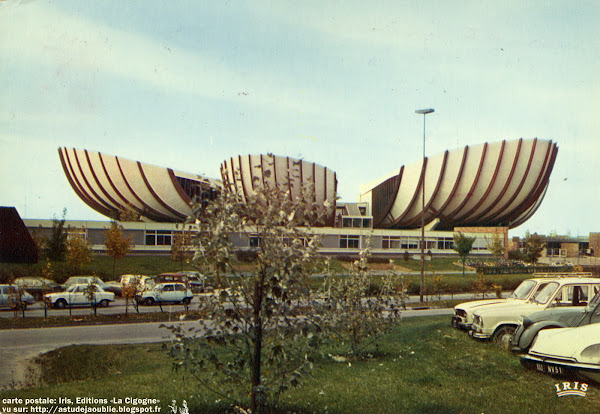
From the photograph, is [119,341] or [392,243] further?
[392,243]

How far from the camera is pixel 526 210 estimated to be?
5675 cm

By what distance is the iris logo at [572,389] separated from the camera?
6.14 metres

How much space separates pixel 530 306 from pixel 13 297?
16.9m

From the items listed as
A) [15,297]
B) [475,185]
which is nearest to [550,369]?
[15,297]

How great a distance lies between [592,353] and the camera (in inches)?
242

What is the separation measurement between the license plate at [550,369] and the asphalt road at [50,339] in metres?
6.33

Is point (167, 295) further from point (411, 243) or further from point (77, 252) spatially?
point (411, 243)

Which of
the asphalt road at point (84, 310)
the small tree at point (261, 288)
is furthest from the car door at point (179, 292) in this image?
the small tree at point (261, 288)

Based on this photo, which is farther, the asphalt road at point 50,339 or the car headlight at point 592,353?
the asphalt road at point 50,339

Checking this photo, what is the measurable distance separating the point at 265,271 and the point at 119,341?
9117mm

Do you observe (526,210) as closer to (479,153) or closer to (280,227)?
(479,153)

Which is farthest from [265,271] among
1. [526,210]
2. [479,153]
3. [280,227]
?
[526,210]

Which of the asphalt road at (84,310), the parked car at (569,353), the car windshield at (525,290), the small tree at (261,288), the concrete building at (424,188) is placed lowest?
the asphalt road at (84,310)

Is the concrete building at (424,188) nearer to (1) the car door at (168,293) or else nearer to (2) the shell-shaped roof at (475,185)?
(2) the shell-shaped roof at (475,185)
